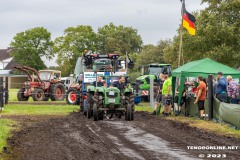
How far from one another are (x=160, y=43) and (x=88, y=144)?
78.5 metres

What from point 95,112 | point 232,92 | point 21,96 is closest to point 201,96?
point 232,92

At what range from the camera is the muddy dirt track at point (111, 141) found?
37.6ft

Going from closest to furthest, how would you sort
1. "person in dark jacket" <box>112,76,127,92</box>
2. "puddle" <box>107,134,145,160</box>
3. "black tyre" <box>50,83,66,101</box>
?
"puddle" <box>107,134,145,160</box>
"person in dark jacket" <box>112,76,127,92</box>
"black tyre" <box>50,83,66,101</box>

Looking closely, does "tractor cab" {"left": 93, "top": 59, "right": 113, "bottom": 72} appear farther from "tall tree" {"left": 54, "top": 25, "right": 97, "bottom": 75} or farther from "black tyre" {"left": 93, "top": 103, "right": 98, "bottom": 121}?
"tall tree" {"left": 54, "top": 25, "right": 97, "bottom": 75}

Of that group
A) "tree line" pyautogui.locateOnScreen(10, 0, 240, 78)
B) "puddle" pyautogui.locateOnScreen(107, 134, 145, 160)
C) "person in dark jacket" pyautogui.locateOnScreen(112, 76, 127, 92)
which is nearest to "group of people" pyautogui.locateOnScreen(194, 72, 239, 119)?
"person in dark jacket" pyautogui.locateOnScreen(112, 76, 127, 92)

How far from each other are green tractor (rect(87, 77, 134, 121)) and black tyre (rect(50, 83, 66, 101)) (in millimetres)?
17499

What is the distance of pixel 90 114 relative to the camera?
2148 centimetres

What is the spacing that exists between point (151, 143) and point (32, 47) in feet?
316

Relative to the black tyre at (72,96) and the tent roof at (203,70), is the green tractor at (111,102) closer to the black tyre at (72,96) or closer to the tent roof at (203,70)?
the tent roof at (203,70)

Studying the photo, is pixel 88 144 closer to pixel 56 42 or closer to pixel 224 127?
pixel 224 127

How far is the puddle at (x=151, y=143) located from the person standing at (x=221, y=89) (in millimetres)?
4357

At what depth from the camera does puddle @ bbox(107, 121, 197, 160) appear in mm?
11406

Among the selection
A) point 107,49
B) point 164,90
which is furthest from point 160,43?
point 164,90

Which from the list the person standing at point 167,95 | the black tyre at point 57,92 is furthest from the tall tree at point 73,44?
the person standing at point 167,95
